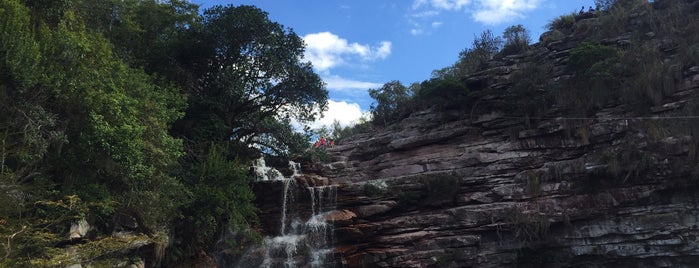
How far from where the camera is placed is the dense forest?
9.44 meters

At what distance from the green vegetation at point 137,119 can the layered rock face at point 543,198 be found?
4790 mm

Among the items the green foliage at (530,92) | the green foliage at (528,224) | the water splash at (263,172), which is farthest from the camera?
the green foliage at (530,92)

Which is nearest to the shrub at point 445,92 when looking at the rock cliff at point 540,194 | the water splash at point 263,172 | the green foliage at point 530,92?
the rock cliff at point 540,194

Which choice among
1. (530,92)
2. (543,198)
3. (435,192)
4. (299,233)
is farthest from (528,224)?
(299,233)

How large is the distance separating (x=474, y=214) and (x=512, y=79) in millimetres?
8595

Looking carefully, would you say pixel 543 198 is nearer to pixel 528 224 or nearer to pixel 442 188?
pixel 528 224

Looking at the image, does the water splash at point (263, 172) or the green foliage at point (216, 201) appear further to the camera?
the water splash at point (263, 172)

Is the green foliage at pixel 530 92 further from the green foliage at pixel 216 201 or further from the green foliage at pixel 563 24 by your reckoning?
the green foliage at pixel 216 201

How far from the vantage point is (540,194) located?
16734 millimetres

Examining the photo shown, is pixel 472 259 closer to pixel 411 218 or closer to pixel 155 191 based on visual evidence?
pixel 411 218

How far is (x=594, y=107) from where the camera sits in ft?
62.7

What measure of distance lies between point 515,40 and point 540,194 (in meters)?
12.2

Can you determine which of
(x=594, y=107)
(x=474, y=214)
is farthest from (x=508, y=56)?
(x=474, y=214)

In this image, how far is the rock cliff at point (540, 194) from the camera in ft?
48.6
